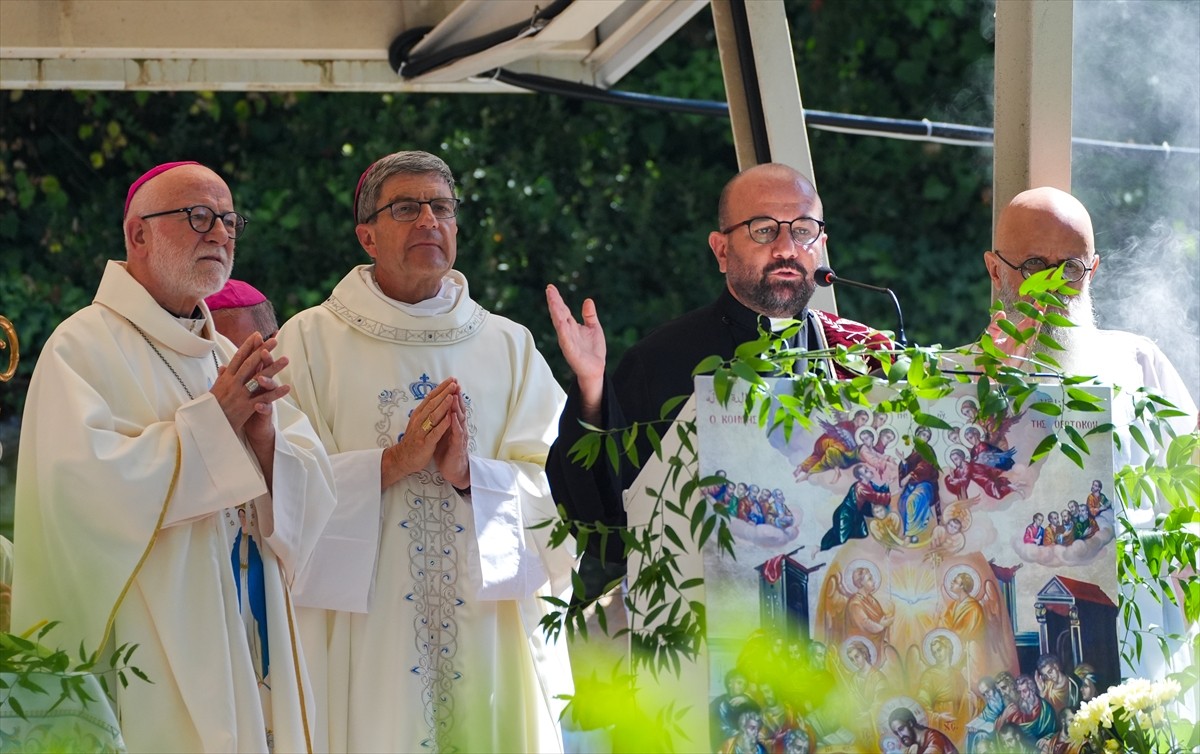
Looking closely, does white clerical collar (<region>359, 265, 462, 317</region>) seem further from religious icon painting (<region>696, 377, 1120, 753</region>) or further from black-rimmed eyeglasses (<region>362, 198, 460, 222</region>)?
religious icon painting (<region>696, 377, 1120, 753</region>)

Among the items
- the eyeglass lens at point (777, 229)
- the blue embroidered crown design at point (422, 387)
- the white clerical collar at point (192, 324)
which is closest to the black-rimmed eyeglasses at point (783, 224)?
the eyeglass lens at point (777, 229)

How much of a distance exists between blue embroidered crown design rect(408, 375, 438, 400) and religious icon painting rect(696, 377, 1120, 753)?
2.13 meters

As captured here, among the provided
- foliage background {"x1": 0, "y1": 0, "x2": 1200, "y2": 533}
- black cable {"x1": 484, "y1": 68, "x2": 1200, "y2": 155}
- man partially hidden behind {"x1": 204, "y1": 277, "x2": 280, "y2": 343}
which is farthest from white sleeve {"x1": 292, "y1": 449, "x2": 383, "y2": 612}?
foliage background {"x1": 0, "y1": 0, "x2": 1200, "y2": 533}

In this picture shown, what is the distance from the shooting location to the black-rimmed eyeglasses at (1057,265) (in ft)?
13.4

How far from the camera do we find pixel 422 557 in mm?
4605

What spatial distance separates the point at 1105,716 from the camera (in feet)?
8.61

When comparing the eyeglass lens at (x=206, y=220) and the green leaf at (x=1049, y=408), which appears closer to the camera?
the green leaf at (x=1049, y=408)

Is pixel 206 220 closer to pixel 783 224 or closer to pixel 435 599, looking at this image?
pixel 435 599

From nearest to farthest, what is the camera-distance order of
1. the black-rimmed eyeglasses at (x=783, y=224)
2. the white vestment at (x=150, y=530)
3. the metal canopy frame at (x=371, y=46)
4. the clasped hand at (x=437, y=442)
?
the white vestment at (x=150, y=530) < the black-rimmed eyeglasses at (x=783, y=224) < the clasped hand at (x=437, y=442) < the metal canopy frame at (x=371, y=46)

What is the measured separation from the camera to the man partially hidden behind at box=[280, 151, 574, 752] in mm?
4500

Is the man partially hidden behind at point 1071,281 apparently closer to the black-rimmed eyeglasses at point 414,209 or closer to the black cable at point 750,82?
the black-rimmed eyeglasses at point 414,209

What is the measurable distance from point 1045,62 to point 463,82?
125 inches

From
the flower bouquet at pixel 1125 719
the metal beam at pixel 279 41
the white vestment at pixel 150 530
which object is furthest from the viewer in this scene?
the metal beam at pixel 279 41

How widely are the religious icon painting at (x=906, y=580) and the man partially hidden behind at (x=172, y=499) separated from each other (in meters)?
1.53
